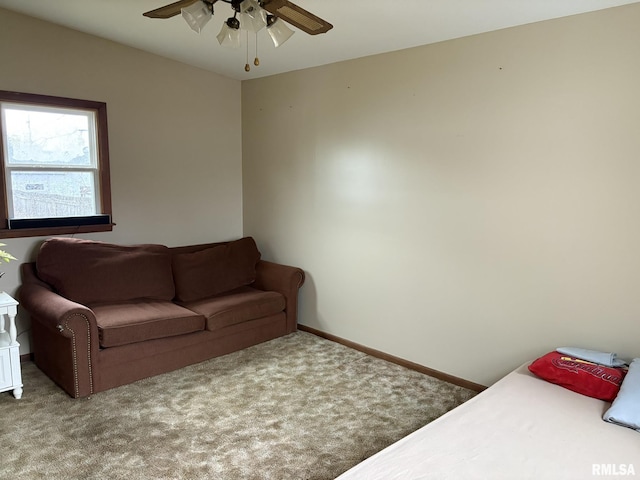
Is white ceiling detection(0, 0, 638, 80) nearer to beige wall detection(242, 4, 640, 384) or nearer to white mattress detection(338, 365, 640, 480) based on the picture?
beige wall detection(242, 4, 640, 384)

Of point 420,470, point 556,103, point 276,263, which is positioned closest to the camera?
point 420,470

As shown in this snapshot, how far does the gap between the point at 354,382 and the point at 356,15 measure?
254 cm

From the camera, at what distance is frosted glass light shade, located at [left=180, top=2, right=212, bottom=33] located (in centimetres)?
204

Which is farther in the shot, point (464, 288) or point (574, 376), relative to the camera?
point (464, 288)

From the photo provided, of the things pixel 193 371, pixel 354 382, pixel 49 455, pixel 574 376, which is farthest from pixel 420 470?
pixel 193 371

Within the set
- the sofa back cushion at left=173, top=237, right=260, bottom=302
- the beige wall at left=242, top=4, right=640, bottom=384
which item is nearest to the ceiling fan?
the beige wall at left=242, top=4, right=640, bottom=384

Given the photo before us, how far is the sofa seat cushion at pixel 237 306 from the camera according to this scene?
3.70 meters

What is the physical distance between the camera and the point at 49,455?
2.42m

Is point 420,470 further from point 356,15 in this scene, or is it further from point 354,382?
point 356,15

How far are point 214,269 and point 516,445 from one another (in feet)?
9.58

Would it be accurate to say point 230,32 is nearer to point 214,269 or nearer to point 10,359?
point 214,269

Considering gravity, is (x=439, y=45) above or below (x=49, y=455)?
above

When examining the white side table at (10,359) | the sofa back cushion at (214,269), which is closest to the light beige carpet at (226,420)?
the white side table at (10,359)

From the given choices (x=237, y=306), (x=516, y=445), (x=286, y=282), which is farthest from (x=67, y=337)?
(x=516, y=445)
